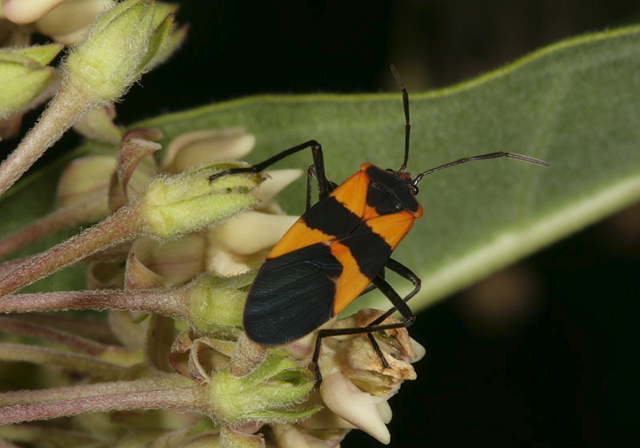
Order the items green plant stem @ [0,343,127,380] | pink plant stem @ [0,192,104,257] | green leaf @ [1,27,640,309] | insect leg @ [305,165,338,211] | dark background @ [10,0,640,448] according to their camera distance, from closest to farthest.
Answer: green plant stem @ [0,343,127,380], pink plant stem @ [0,192,104,257], insect leg @ [305,165,338,211], green leaf @ [1,27,640,309], dark background @ [10,0,640,448]

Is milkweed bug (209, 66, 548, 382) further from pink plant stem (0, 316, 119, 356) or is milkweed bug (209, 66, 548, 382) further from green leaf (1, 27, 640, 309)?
pink plant stem (0, 316, 119, 356)

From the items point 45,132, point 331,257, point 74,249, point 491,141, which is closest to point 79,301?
point 74,249

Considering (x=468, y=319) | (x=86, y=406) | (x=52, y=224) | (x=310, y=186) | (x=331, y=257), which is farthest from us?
(x=468, y=319)

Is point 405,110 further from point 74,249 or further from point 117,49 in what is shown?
point 74,249

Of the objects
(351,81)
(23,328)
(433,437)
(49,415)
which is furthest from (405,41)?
(49,415)

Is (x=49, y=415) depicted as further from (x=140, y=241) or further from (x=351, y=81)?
(x=351, y=81)

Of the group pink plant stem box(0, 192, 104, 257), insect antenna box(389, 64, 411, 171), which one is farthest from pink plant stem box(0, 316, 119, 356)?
insect antenna box(389, 64, 411, 171)
